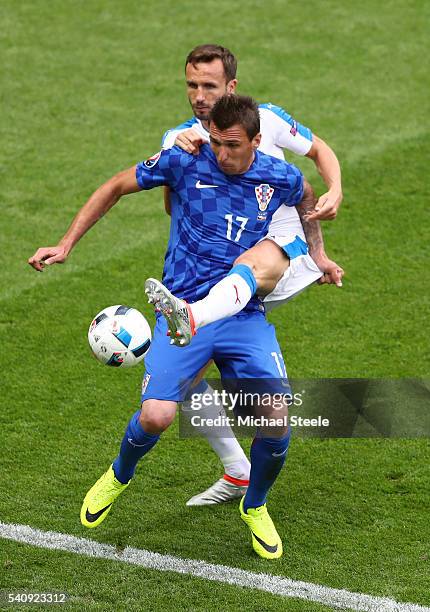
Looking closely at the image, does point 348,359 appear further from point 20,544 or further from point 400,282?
point 20,544

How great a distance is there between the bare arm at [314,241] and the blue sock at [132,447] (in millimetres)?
1232

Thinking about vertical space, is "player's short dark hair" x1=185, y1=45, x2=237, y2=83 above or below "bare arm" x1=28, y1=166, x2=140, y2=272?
above

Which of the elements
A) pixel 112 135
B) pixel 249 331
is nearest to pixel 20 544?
pixel 249 331

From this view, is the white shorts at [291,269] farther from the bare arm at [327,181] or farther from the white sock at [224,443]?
the white sock at [224,443]

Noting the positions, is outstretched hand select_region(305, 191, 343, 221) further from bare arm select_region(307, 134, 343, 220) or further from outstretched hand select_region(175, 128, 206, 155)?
outstretched hand select_region(175, 128, 206, 155)

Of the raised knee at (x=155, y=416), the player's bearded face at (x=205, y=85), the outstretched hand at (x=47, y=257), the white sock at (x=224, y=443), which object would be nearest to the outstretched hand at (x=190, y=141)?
the player's bearded face at (x=205, y=85)

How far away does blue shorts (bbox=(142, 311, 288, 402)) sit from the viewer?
232 inches

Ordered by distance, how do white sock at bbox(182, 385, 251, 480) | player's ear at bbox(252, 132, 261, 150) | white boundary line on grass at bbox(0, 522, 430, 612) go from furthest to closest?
white sock at bbox(182, 385, 251, 480) → player's ear at bbox(252, 132, 261, 150) → white boundary line on grass at bbox(0, 522, 430, 612)

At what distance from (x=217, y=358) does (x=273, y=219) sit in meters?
0.89

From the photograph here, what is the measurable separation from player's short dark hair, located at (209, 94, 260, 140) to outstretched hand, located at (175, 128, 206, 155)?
7.5 inches

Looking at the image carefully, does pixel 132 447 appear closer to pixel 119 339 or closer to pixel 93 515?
pixel 93 515

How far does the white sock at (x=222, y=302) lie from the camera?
566 centimetres

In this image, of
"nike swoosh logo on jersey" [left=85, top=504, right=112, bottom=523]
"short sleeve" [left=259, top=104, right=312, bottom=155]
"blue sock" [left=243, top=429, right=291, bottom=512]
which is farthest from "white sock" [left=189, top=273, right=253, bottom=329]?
"nike swoosh logo on jersey" [left=85, top=504, right=112, bottom=523]

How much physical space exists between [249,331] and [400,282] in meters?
3.12
